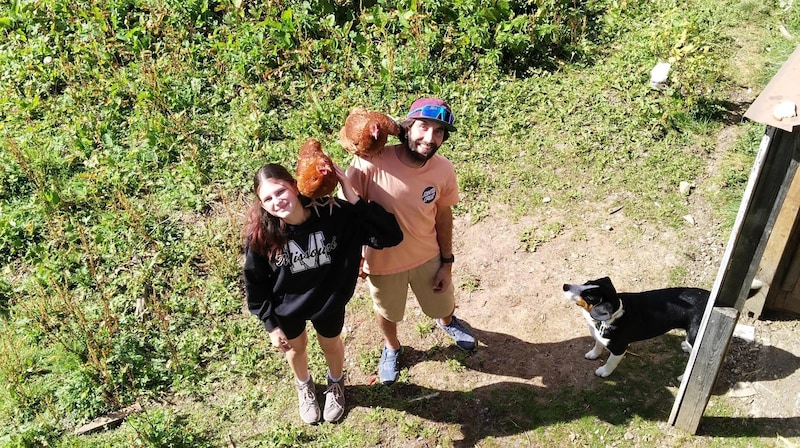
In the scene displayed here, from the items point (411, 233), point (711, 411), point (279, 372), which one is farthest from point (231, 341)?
point (711, 411)

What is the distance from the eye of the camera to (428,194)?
3482 millimetres

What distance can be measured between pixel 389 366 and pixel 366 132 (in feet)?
6.37

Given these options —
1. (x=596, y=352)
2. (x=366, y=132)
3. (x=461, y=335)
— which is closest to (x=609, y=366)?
(x=596, y=352)

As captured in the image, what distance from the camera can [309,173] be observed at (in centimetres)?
307

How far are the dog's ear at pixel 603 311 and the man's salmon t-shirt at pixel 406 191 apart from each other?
43.2 inches

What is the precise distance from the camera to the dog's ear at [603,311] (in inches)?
155

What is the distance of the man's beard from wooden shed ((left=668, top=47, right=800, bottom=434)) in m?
1.41

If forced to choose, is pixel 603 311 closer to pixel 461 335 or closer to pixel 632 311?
pixel 632 311

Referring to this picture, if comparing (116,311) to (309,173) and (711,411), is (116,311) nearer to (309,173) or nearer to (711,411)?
(309,173)

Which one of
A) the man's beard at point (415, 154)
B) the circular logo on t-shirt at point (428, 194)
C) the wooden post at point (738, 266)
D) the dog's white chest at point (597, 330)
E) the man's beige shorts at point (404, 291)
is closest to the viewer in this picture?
the wooden post at point (738, 266)

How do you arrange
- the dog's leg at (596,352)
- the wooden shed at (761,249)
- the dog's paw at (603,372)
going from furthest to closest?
the dog's leg at (596,352)
the dog's paw at (603,372)
the wooden shed at (761,249)

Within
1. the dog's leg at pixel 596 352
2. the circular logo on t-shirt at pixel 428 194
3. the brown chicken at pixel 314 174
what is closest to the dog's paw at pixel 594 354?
the dog's leg at pixel 596 352

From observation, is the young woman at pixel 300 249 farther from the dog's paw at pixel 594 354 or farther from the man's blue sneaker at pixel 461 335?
the dog's paw at pixel 594 354

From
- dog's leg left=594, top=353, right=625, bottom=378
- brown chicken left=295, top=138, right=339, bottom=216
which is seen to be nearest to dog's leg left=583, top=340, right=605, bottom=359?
dog's leg left=594, top=353, right=625, bottom=378
